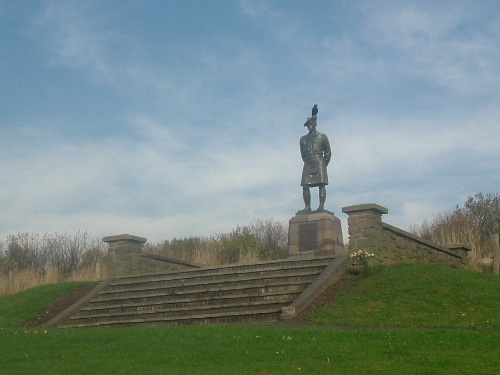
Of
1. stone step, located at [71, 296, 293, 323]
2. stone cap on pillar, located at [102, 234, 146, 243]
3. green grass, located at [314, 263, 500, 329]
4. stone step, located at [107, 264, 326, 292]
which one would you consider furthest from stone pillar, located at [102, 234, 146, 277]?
green grass, located at [314, 263, 500, 329]

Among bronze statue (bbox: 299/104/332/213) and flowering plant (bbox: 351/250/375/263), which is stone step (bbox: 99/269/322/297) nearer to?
flowering plant (bbox: 351/250/375/263)

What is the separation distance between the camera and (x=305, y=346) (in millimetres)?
10320

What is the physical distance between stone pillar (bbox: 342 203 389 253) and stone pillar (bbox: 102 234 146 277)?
7523 millimetres

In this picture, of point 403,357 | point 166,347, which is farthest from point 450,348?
point 166,347

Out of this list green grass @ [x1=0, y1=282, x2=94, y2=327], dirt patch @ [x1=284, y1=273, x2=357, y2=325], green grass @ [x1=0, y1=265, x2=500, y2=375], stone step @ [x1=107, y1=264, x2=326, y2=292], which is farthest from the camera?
green grass @ [x1=0, y1=282, x2=94, y2=327]

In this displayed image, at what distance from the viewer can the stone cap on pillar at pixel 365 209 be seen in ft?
60.1

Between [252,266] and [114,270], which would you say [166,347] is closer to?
[252,266]

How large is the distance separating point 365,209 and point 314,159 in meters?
4.00

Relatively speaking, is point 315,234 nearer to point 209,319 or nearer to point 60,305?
point 209,319

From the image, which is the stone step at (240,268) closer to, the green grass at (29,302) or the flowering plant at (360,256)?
the flowering plant at (360,256)

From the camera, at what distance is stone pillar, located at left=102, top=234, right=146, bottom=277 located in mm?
22819

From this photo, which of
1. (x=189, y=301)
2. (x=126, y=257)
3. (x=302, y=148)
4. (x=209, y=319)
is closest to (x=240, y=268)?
(x=189, y=301)

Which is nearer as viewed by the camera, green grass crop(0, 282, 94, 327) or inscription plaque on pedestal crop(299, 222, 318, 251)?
green grass crop(0, 282, 94, 327)

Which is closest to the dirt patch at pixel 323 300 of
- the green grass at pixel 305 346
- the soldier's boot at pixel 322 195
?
the green grass at pixel 305 346
